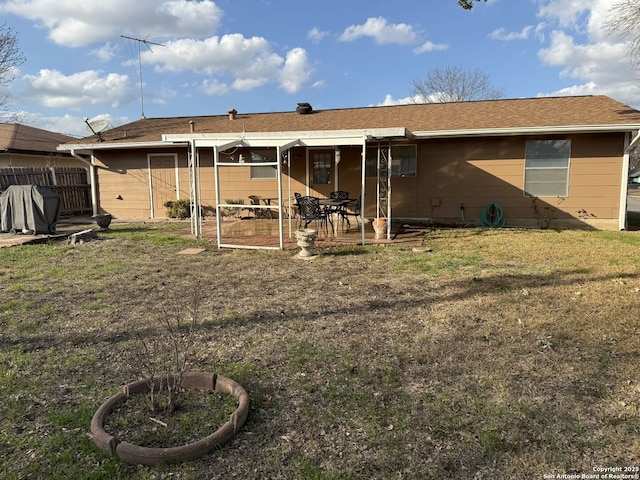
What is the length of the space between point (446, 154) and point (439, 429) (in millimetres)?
9383

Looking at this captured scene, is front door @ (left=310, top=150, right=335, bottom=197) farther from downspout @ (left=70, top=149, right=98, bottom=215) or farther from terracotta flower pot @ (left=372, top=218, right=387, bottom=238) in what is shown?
downspout @ (left=70, top=149, right=98, bottom=215)

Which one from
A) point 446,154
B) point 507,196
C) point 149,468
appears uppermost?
point 446,154

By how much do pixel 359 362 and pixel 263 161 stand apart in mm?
9805

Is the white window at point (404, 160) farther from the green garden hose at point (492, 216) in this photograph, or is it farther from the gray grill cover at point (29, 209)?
the gray grill cover at point (29, 209)

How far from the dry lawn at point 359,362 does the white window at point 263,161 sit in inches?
244

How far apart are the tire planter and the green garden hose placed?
9.28 m

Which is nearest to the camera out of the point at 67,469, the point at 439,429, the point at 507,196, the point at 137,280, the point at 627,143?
the point at 67,469

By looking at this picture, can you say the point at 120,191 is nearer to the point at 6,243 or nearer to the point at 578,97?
the point at 6,243

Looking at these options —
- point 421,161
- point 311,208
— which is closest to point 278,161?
point 311,208

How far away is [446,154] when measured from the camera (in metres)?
10.8

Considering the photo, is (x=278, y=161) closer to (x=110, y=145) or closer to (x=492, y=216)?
(x=492, y=216)

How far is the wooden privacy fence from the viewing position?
40.9ft

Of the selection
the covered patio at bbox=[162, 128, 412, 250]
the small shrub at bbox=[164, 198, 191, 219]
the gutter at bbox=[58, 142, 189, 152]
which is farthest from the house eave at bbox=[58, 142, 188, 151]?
the covered patio at bbox=[162, 128, 412, 250]

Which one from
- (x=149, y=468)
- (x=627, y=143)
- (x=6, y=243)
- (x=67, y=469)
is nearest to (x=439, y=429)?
(x=149, y=468)
